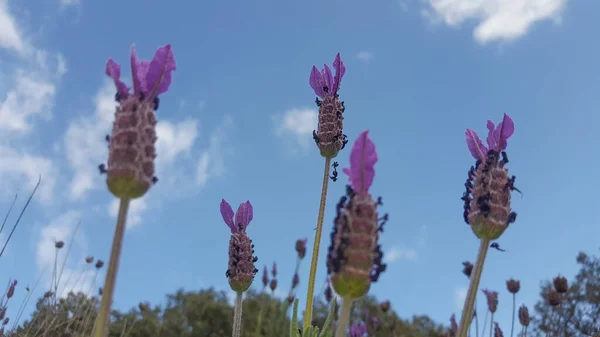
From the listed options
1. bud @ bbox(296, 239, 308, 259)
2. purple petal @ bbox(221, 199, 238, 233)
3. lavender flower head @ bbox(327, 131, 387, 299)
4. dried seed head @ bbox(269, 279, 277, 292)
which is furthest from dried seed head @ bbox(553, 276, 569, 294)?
lavender flower head @ bbox(327, 131, 387, 299)

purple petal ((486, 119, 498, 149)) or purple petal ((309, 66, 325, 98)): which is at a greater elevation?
purple petal ((309, 66, 325, 98))

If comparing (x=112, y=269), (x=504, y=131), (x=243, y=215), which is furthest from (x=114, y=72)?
(x=504, y=131)

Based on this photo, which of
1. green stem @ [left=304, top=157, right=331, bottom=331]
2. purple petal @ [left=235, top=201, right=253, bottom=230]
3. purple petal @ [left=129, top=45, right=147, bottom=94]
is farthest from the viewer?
green stem @ [left=304, top=157, right=331, bottom=331]

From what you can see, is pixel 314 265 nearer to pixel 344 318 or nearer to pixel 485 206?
pixel 485 206

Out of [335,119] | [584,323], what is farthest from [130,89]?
[584,323]

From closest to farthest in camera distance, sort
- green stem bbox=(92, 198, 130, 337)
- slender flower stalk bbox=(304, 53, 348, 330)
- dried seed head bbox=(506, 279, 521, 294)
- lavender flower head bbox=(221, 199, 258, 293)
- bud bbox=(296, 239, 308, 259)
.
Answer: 1. green stem bbox=(92, 198, 130, 337)
2. lavender flower head bbox=(221, 199, 258, 293)
3. slender flower stalk bbox=(304, 53, 348, 330)
4. dried seed head bbox=(506, 279, 521, 294)
5. bud bbox=(296, 239, 308, 259)

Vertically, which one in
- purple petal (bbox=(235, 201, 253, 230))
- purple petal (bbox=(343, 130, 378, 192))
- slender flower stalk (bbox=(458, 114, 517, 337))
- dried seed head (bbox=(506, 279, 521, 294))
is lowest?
purple petal (bbox=(343, 130, 378, 192))

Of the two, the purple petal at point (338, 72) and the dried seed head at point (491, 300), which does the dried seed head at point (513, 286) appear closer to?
the dried seed head at point (491, 300)

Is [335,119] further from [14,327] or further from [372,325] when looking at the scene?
[372,325]

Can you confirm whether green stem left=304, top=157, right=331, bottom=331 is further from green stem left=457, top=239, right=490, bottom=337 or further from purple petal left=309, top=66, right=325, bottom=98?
green stem left=457, top=239, right=490, bottom=337
